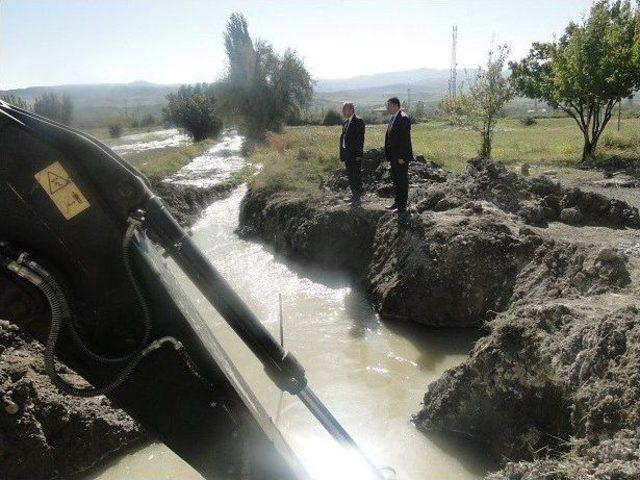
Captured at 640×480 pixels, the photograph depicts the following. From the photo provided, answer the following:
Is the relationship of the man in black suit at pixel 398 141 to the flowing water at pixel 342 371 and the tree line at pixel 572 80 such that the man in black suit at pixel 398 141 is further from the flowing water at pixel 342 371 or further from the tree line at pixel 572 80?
the tree line at pixel 572 80

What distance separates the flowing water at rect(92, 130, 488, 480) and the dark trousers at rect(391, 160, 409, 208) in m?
1.76

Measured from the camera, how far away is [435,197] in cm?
921

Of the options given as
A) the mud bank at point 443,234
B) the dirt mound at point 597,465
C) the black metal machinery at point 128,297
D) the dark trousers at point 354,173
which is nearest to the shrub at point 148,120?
the mud bank at point 443,234

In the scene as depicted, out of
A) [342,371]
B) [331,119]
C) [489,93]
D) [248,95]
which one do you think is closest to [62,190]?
[342,371]

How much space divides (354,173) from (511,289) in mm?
3919

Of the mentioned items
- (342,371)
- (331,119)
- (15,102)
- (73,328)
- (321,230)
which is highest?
(15,102)

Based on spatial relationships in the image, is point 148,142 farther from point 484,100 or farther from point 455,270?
point 455,270

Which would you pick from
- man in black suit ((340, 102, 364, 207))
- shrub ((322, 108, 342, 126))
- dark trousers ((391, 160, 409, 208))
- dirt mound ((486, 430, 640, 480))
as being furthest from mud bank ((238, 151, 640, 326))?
shrub ((322, 108, 342, 126))

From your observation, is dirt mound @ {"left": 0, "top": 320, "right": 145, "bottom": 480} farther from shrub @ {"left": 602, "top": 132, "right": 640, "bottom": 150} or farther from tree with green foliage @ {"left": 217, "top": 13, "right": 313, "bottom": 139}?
tree with green foliage @ {"left": 217, "top": 13, "right": 313, "bottom": 139}

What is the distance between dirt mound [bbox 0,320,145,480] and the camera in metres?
4.32

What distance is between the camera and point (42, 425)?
450 cm

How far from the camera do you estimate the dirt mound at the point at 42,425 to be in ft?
14.2

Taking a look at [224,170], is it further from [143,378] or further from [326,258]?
[143,378]

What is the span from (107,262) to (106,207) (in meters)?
0.20
